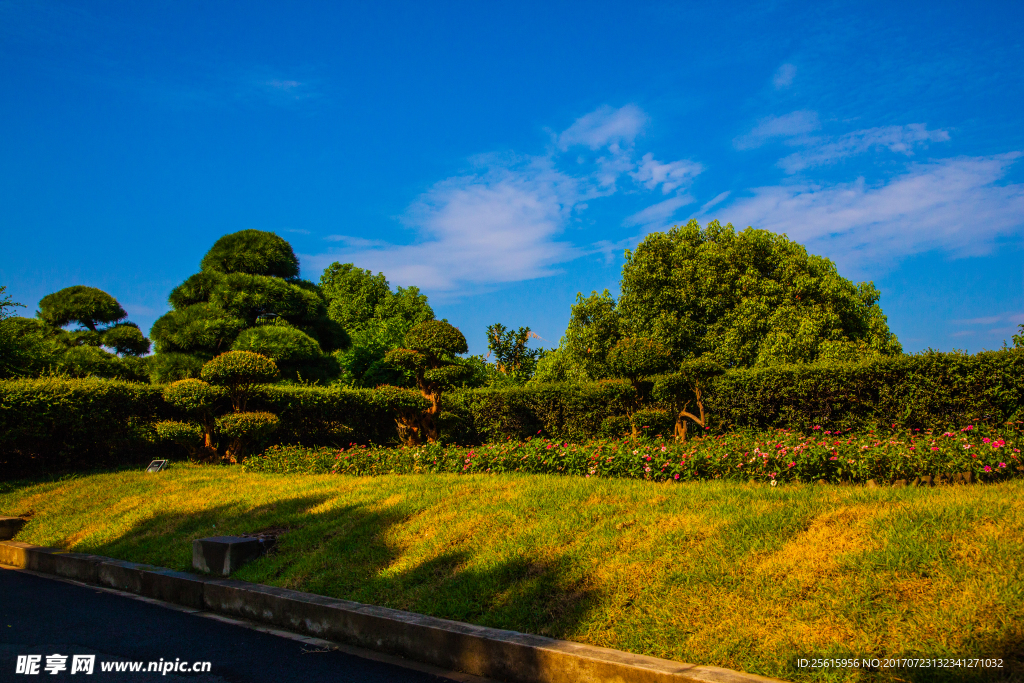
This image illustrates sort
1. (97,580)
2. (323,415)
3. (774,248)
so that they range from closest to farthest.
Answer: (97,580)
(323,415)
(774,248)

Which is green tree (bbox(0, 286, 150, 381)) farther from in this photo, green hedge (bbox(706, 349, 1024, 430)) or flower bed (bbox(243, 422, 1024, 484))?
green hedge (bbox(706, 349, 1024, 430))

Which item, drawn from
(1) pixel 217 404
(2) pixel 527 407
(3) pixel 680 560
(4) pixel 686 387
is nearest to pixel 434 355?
(2) pixel 527 407

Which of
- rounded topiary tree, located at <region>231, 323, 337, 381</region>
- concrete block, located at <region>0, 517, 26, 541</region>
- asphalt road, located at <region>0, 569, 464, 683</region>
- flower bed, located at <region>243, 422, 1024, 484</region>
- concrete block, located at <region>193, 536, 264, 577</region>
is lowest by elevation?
asphalt road, located at <region>0, 569, 464, 683</region>

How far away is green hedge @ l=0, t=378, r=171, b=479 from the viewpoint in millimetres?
12320

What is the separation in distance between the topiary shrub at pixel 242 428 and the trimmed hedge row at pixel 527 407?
1.18 metres

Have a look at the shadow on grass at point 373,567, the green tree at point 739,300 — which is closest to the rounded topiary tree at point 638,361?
the shadow on grass at point 373,567

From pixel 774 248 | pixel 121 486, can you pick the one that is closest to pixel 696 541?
pixel 121 486

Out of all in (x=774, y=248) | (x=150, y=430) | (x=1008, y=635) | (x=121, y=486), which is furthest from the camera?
(x=774, y=248)

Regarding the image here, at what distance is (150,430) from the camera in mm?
14367

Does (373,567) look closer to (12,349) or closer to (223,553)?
(223,553)

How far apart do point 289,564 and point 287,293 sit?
18536mm

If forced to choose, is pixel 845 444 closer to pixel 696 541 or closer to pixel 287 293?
pixel 696 541

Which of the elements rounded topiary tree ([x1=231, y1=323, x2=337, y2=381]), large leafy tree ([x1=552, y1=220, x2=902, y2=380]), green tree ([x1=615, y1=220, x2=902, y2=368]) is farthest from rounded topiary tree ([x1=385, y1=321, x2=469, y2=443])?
green tree ([x1=615, y1=220, x2=902, y2=368])

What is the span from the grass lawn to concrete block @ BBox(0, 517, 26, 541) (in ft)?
3.83
